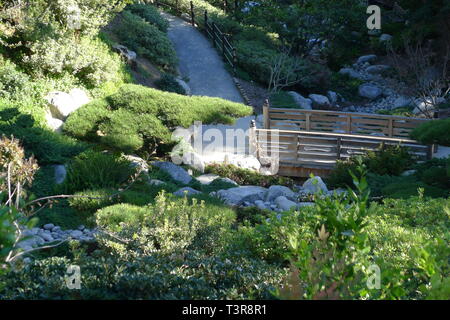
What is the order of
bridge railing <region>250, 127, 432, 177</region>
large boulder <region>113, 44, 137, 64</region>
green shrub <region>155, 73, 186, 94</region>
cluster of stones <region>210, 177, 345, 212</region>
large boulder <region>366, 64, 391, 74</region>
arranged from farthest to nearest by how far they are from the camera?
large boulder <region>366, 64, 391, 74</region>, green shrub <region>155, 73, 186, 94</region>, large boulder <region>113, 44, 137, 64</region>, bridge railing <region>250, 127, 432, 177</region>, cluster of stones <region>210, 177, 345, 212</region>

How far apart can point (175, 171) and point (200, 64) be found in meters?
9.84

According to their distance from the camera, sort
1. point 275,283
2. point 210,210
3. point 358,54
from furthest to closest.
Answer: point 358,54, point 210,210, point 275,283

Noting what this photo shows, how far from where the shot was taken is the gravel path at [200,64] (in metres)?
18.6

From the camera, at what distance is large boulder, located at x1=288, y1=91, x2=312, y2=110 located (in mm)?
18922

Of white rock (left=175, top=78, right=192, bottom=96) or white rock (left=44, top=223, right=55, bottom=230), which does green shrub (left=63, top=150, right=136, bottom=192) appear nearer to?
white rock (left=44, top=223, right=55, bottom=230)

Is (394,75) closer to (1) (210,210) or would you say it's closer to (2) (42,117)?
(2) (42,117)

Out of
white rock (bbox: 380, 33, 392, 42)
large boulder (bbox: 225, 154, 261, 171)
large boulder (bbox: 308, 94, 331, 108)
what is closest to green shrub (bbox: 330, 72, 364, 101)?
large boulder (bbox: 308, 94, 331, 108)

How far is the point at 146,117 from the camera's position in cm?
1152

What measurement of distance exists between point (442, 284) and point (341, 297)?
1.84 feet

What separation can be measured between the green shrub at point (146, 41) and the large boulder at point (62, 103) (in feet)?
19.5

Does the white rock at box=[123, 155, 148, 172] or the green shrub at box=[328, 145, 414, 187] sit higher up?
the white rock at box=[123, 155, 148, 172]

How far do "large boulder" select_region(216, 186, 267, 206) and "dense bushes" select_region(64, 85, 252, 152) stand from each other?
2128 mm

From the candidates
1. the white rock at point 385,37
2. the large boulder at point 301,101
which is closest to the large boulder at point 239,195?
the large boulder at point 301,101

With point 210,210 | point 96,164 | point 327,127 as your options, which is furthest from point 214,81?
point 210,210
